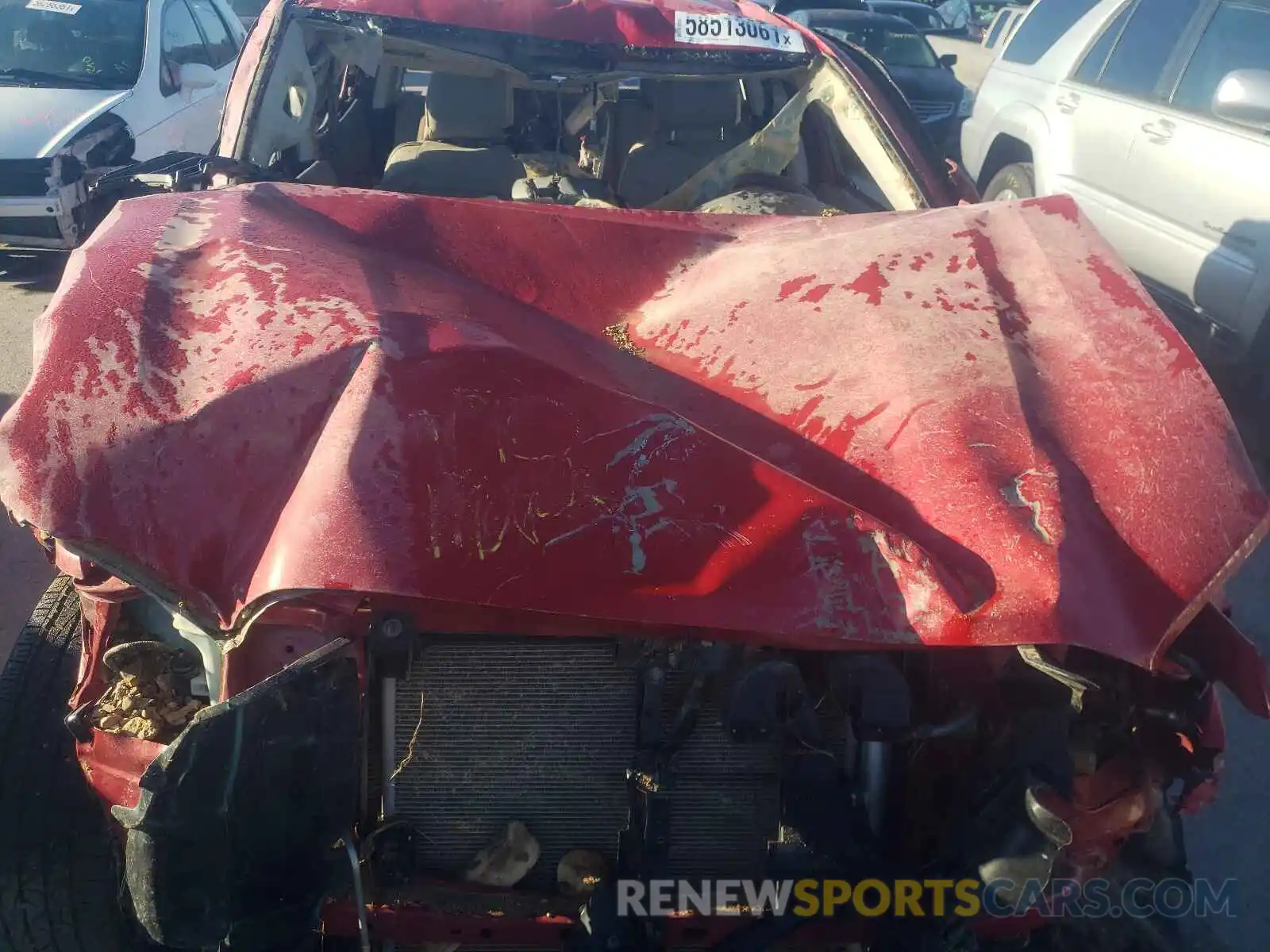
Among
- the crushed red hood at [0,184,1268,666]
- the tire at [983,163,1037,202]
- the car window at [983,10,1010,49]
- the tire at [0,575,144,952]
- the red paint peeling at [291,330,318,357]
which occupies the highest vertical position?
the car window at [983,10,1010,49]

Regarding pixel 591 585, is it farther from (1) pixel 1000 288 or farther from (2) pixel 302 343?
(1) pixel 1000 288

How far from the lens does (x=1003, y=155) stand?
5945 mm

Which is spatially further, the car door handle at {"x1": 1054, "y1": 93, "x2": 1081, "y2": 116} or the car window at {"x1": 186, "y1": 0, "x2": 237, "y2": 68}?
the car window at {"x1": 186, "y1": 0, "x2": 237, "y2": 68}

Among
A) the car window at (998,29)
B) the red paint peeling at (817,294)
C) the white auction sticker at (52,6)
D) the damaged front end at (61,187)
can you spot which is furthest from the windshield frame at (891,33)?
the red paint peeling at (817,294)

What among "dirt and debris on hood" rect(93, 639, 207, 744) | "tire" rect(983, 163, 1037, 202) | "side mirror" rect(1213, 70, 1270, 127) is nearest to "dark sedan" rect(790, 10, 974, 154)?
"tire" rect(983, 163, 1037, 202)

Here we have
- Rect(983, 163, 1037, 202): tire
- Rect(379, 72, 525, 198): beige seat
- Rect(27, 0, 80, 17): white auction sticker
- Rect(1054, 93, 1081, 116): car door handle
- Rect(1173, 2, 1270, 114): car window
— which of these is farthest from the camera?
Rect(27, 0, 80, 17): white auction sticker

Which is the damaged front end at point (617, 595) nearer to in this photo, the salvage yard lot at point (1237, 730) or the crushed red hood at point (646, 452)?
the crushed red hood at point (646, 452)

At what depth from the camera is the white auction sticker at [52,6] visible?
19.5 ft

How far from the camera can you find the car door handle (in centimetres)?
530

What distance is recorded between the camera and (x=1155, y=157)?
4.67 metres

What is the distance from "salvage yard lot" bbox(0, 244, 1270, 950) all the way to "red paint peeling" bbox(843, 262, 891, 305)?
1680 mm

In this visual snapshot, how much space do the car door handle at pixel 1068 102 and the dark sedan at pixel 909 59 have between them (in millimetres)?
3744

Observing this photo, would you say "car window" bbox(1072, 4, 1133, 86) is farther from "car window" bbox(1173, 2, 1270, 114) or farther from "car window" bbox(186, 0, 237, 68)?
"car window" bbox(186, 0, 237, 68)

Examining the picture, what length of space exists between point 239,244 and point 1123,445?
169cm
